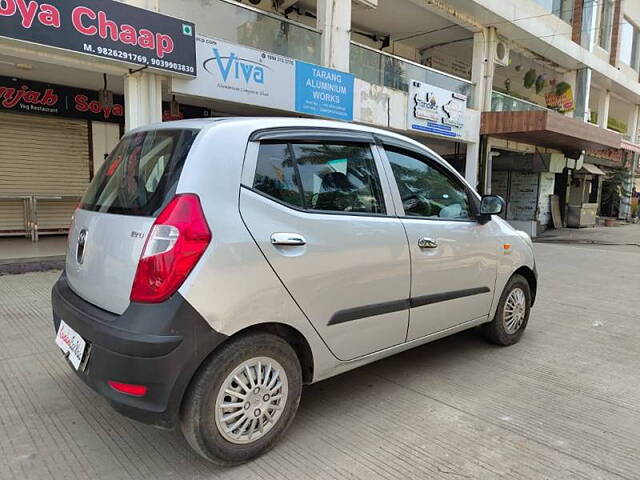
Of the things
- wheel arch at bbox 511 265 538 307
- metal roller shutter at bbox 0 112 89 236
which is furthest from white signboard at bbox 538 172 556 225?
metal roller shutter at bbox 0 112 89 236

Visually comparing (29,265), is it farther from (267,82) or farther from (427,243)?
(427,243)

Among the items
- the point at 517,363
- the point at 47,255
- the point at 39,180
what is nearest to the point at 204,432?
the point at 517,363

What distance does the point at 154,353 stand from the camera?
6.56ft

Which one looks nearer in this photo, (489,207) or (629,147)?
(489,207)

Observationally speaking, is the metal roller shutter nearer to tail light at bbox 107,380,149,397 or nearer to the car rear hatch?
the car rear hatch

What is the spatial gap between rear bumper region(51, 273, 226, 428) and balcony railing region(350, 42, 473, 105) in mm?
9122

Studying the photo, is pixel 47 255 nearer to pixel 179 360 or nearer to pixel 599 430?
pixel 179 360

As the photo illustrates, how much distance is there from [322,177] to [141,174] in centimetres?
101

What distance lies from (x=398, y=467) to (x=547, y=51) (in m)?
17.5

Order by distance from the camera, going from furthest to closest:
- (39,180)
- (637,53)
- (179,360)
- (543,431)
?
(637,53) < (39,180) < (543,431) < (179,360)

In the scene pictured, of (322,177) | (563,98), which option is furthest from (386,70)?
(563,98)

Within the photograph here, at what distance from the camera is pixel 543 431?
8.92ft

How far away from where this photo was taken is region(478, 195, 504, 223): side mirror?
352 centimetres

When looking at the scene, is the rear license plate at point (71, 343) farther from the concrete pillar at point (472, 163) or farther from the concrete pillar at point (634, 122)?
the concrete pillar at point (634, 122)
